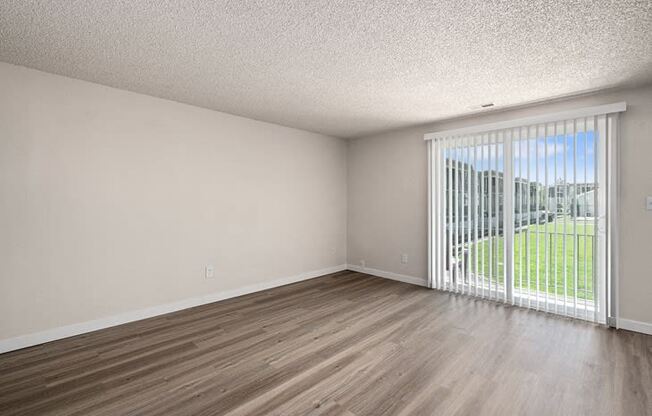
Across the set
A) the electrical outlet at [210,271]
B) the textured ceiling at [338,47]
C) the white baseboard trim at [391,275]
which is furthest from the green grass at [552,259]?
the electrical outlet at [210,271]

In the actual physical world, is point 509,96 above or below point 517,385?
above

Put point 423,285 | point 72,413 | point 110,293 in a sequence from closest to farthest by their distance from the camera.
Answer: point 72,413 < point 110,293 < point 423,285

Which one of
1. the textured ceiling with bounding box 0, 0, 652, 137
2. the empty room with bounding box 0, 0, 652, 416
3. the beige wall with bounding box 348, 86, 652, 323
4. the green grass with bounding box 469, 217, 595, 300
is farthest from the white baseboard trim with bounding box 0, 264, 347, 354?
the green grass with bounding box 469, 217, 595, 300

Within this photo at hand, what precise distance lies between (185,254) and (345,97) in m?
2.64

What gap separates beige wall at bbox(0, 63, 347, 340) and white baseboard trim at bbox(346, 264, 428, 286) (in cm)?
131

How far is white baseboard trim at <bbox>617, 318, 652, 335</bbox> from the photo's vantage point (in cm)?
290

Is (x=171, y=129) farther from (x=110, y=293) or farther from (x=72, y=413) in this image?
(x=72, y=413)

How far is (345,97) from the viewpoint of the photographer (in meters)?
3.36

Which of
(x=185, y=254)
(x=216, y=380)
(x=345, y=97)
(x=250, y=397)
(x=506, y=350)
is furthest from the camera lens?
(x=185, y=254)

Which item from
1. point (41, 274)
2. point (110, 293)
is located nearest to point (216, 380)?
point (110, 293)

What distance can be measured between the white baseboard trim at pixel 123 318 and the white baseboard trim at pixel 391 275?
4.39 ft

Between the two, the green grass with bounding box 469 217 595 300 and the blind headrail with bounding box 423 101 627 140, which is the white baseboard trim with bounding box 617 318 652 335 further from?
the blind headrail with bounding box 423 101 627 140

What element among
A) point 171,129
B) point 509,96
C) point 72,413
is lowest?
point 72,413

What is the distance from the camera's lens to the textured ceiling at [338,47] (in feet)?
6.00
